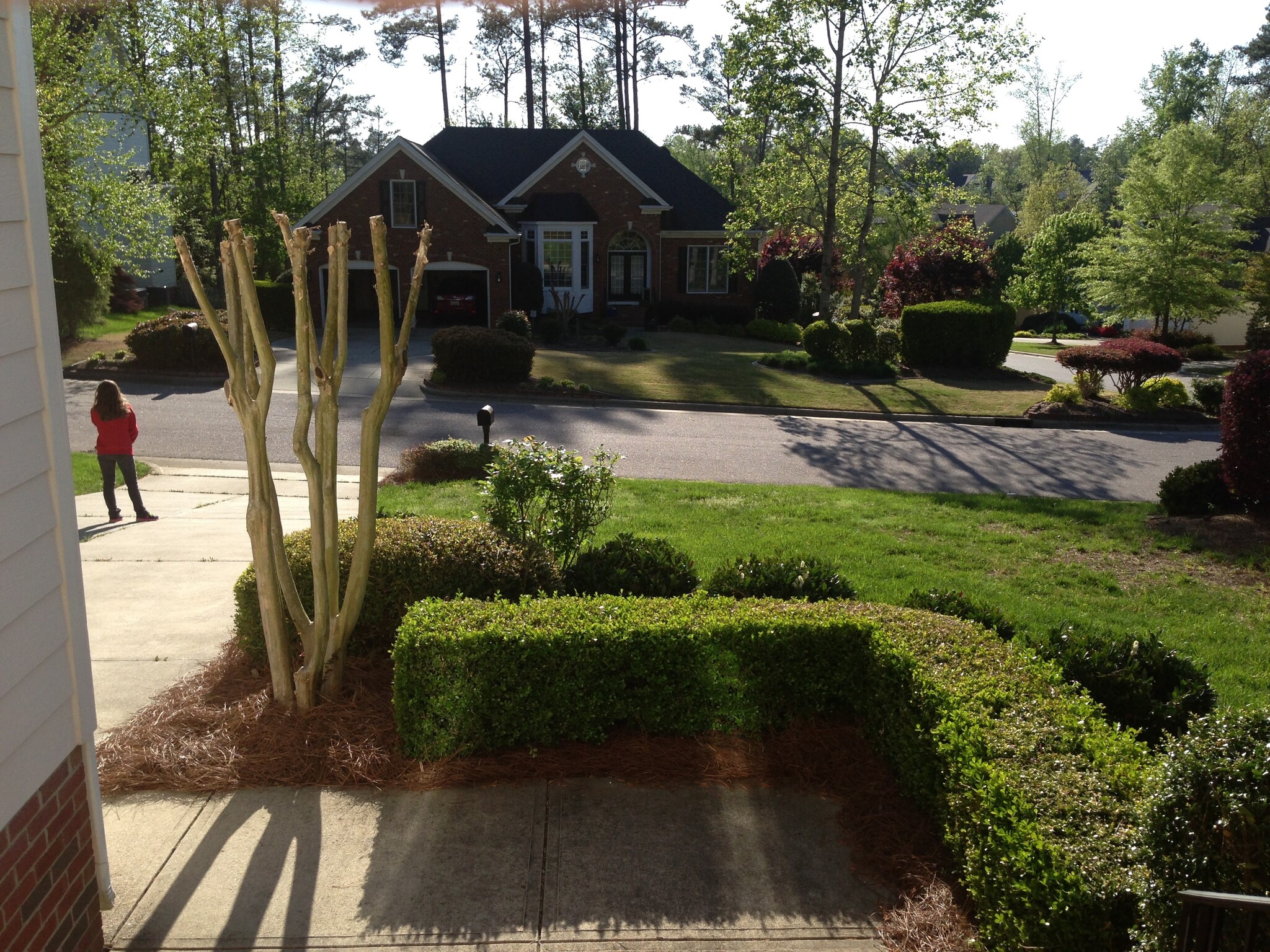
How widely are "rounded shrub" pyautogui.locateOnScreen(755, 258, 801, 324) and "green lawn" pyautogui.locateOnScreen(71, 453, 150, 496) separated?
2478cm

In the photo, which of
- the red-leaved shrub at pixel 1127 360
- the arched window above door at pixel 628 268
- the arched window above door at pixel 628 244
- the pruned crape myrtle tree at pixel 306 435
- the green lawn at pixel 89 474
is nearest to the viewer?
the pruned crape myrtle tree at pixel 306 435

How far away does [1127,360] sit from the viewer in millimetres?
22234

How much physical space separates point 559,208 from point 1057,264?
24612 millimetres

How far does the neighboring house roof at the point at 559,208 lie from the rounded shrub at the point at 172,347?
14.2m

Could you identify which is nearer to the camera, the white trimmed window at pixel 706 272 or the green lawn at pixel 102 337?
the green lawn at pixel 102 337

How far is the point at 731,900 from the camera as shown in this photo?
4496 millimetres

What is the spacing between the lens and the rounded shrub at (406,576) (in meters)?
6.42

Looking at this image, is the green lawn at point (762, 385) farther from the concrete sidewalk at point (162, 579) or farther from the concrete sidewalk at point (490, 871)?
the concrete sidewalk at point (490, 871)

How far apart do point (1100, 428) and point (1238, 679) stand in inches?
606

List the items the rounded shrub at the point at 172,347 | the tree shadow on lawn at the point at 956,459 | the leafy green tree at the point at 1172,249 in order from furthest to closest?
A: the leafy green tree at the point at 1172,249
the rounded shrub at the point at 172,347
the tree shadow on lawn at the point at 956,459

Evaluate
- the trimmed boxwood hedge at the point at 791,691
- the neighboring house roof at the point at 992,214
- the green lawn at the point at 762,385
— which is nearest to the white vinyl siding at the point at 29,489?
the trimmed boxwood hedge at the point at 791,691

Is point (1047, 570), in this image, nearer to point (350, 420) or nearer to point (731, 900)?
point (731, 900)

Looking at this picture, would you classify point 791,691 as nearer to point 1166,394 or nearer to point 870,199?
point 1166,394

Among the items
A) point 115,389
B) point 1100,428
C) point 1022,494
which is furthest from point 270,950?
point 1100,428
